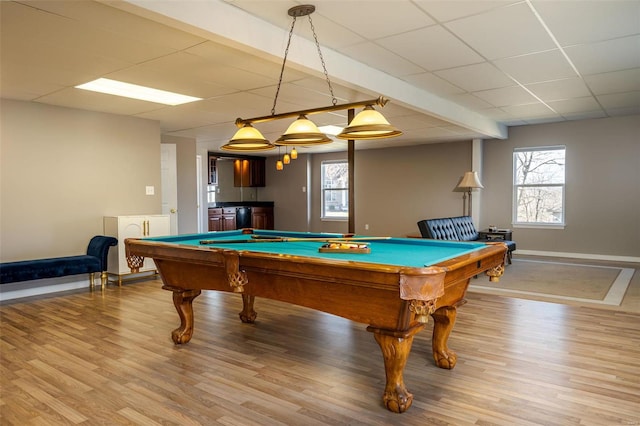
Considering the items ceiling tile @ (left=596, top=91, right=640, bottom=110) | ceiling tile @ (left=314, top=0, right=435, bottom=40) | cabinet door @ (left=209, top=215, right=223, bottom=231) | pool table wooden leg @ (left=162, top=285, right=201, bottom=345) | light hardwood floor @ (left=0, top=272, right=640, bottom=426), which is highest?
ceiling tile @ (left=596, top=91, right=640, bottom=110)

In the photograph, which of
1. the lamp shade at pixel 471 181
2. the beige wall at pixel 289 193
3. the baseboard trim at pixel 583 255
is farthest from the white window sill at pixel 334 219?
the baseboard trim at pixel 583 255

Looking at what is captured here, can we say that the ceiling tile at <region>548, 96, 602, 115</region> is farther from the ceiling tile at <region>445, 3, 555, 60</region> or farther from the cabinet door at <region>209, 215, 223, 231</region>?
the cabinet door at <region>209, 215, 223, 231</region>

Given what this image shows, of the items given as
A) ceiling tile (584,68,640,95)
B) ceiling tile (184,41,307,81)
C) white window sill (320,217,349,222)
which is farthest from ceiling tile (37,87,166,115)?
white window sill (320,217,349,222)

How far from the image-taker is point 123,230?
5453 mm

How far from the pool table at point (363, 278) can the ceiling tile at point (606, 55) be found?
2348 millimetres

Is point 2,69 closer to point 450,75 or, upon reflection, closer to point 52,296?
point 52,296

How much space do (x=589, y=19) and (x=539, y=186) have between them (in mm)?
5260

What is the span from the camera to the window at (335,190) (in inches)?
427

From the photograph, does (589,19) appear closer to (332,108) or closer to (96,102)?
(332,108)

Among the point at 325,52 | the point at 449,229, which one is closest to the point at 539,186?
the point at 449,229

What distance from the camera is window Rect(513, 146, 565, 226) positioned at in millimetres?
7809

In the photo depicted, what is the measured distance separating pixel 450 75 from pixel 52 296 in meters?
5.09

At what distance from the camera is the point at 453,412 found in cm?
220

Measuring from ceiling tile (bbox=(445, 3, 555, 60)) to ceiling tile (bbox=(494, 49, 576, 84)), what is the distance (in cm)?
18
